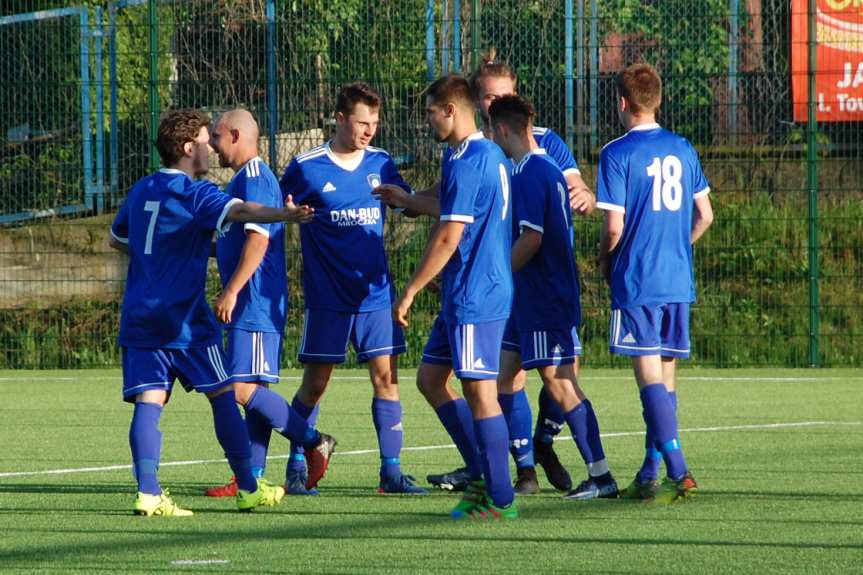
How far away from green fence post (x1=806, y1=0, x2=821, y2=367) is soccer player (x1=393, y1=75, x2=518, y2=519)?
865cm

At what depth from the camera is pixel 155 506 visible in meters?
6.93

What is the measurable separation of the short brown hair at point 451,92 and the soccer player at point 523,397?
0.68 m

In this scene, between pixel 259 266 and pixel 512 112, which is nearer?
pixel 512 112

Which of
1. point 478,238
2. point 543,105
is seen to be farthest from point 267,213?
point 543,105

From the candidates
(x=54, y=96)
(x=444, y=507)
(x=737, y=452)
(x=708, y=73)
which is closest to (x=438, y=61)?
(x=708, y=73)

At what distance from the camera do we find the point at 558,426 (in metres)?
7.99

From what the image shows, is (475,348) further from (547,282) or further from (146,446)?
(146,446)

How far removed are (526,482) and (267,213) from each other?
1.89 meters

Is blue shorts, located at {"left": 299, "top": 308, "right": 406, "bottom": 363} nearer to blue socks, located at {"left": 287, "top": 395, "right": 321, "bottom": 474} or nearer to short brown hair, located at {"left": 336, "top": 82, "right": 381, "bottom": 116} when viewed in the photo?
blue socks, located at {"left": 287, "top": 395, "right": 321, "bottom": 474}

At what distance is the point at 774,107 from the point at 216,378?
29.2 ft

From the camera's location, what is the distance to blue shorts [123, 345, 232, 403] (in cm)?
706

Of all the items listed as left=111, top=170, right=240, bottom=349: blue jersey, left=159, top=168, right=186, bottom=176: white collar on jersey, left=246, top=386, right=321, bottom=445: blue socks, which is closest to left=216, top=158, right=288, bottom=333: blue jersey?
left=246, top=386, right=321, bottom=445: blue socks

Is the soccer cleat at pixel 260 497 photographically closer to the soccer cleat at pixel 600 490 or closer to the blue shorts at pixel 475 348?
the blue shorts at pixel 475 348

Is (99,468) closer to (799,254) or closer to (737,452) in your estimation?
(737,452)
